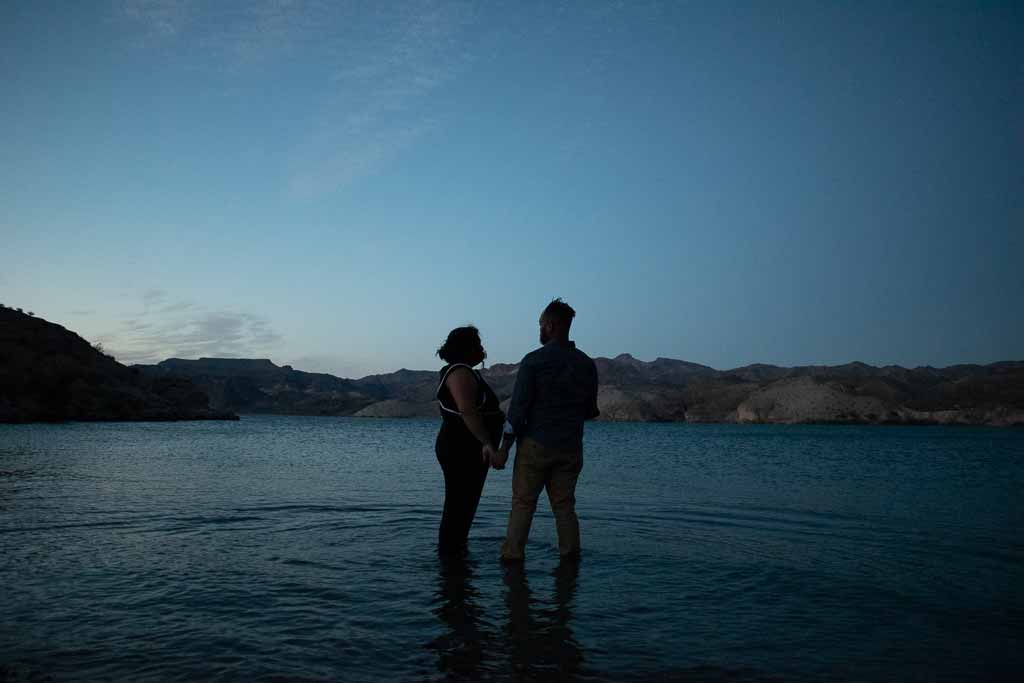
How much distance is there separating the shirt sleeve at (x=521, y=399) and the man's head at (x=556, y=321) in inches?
16.1

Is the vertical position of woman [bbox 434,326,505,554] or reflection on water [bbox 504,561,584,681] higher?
woman [bbox 434,326,505,554]

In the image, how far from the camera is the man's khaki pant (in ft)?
23.0

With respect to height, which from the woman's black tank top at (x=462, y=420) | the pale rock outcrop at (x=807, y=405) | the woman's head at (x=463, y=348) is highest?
the woman's head at (x=463, y=348)

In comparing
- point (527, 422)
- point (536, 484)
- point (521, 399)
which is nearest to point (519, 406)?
point (521, 399)

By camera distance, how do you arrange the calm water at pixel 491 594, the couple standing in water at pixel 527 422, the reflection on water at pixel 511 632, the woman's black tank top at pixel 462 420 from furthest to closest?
the woman's black tank top at pixel 462 420
the couple standing in water at pixel 527 422
the calm water at pixel 491 594
the reflection on water at pixel 511 632

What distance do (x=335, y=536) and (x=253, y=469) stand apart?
14517mm

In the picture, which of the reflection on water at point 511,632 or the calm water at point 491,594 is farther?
the calm water at point 491,594

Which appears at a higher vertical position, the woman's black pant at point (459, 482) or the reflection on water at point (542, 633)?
the woman's black pant at point (459, 482)

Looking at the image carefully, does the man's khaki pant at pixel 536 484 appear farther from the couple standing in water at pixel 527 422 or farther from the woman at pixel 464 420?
the woman at pixel 464 420

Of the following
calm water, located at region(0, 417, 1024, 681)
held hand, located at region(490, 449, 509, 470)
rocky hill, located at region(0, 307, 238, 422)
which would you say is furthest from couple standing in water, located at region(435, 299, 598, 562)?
rocky hill, located at region(0, 307, 238, 422)

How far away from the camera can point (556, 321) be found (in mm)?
7160

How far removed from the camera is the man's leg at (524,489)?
23.0 ft

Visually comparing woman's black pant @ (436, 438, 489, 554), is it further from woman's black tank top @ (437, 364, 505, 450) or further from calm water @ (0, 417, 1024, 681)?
calm water @ (0, 417, 1024, 681)

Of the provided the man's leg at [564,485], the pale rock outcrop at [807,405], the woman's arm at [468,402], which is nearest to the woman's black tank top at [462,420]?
the woman's arm at [468,402]
